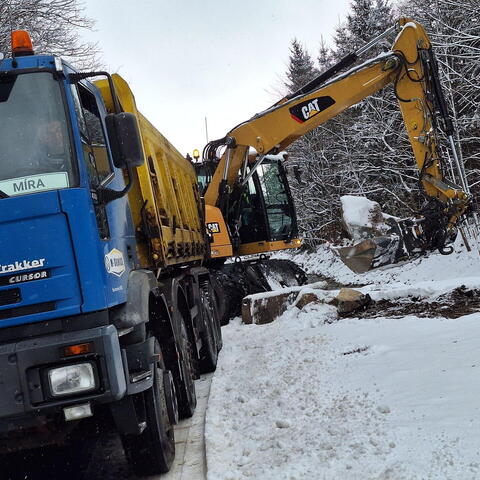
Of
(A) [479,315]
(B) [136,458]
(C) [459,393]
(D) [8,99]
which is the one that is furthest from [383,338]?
(D) [8,99]

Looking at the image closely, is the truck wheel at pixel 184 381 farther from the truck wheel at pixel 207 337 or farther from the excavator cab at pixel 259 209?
the excavator cab at pixel 259 209

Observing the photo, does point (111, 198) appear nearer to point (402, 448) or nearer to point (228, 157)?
point (402, 448)

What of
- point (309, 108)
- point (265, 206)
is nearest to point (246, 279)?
point (265, 206)

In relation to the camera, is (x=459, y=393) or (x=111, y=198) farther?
(x=459, y=393)

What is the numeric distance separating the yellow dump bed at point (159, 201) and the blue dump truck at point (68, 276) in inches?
16.2

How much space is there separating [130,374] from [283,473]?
1121mm

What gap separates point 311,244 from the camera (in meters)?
27.0

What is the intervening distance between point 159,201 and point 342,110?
238 inches

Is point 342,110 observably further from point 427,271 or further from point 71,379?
point 71,379

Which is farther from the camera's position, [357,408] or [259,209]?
[259,209]

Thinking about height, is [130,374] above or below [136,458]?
above

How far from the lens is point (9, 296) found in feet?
9.72

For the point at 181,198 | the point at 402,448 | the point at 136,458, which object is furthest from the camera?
the point at 181,198

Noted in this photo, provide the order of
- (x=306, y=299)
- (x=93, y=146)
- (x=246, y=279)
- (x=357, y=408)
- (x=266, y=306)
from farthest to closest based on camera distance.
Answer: (x=246, y=279), (x=266, y=306), (x=306, y=299), (x=357, y=408), (x=93, y=146)
